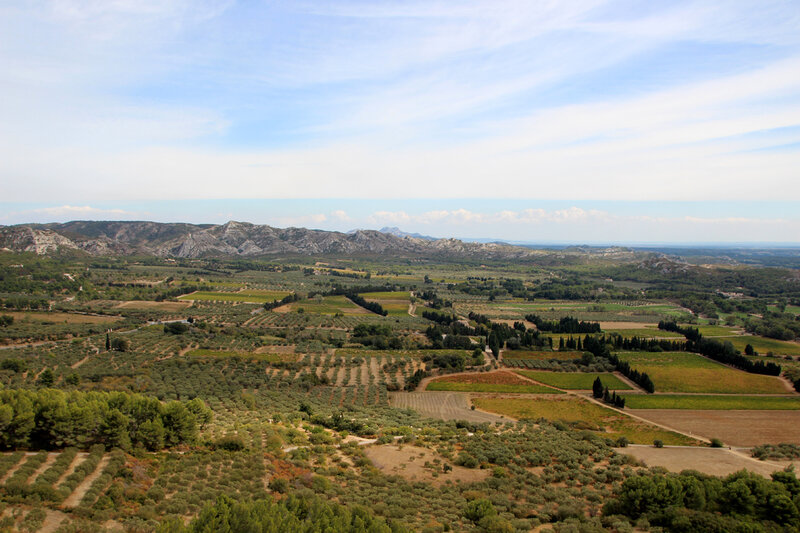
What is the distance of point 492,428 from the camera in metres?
38.3

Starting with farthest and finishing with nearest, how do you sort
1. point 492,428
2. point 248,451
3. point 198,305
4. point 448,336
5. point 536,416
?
point 198,305 → point 448,336 → point 536,416 → point 492,428 → point 248,451

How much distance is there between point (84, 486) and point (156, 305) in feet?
306

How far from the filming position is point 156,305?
340 ft

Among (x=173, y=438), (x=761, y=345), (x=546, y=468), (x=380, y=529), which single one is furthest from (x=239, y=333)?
(x=761, y=345)

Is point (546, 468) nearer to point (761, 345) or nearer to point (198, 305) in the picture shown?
point (761, 345)

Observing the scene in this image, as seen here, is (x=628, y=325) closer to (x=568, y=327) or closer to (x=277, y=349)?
(x=568, y=327)

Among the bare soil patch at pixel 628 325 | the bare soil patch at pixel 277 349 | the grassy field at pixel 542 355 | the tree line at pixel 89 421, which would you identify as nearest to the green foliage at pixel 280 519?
the tree line at pixel 89 421

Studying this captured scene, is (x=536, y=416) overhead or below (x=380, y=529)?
below

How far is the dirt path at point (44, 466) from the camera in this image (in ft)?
67.2

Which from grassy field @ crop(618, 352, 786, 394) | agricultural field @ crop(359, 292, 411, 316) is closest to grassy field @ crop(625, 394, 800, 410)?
grassy field @ crop(618, 352, 786, 394)

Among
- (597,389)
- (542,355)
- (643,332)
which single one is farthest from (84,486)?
(643,332)

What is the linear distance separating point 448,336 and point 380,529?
60112mm

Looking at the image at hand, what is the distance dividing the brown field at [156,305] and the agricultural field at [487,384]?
228ft

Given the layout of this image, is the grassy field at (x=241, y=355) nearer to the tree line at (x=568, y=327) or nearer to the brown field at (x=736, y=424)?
the brown field at (x=736, y=424)
